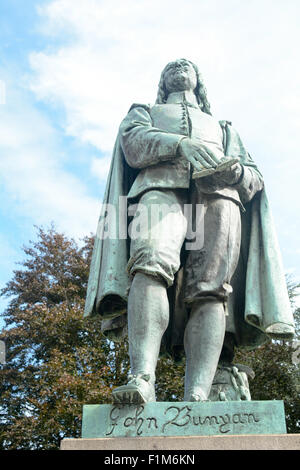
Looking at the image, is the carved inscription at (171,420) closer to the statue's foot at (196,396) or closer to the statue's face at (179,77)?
the statue's foot at (196,396)

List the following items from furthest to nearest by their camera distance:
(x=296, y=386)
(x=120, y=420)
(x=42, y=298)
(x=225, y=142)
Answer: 1. (x=42, y=298)
2. (x=296, y=386)
3. (x=225, y=142)
4. (x=120, y=420)

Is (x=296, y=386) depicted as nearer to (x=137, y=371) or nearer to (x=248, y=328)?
(x=248, y=328)

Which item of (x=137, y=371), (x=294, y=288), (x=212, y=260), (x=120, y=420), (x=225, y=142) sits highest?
(x=294, y=288)

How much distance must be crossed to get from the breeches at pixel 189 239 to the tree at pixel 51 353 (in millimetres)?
11595

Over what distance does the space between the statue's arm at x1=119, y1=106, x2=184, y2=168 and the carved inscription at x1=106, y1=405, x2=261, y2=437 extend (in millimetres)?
2052

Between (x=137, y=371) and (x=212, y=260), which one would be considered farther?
(x=212, y=260)

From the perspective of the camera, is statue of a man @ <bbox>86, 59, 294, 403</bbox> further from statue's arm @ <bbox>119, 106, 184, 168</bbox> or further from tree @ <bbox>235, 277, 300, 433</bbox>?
tree @ <bbox>235, 277, 300, 433</bbox>

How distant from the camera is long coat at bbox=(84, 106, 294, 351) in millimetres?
4480

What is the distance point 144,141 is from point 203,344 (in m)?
1.75
